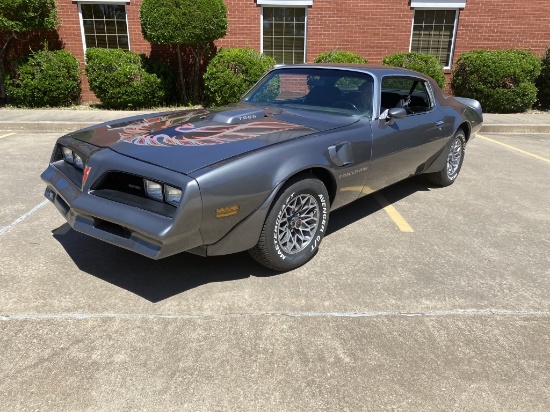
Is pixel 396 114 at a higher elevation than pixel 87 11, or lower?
lower

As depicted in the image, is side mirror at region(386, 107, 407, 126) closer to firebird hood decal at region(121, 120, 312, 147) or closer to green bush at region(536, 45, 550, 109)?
firebird hood decal at region(121, 120, 312, 147)

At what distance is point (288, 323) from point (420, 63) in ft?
31.9

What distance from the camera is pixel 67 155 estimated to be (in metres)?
3.53

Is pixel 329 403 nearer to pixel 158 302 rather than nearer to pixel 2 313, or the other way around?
pixel 158 302

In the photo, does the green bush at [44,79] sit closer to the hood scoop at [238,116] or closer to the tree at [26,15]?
the tree at [26,15]

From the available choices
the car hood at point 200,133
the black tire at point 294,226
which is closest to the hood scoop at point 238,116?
the car hood at point 200,133

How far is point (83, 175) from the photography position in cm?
306

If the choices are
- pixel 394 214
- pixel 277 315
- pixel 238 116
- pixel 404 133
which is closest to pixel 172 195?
pixel 277 315

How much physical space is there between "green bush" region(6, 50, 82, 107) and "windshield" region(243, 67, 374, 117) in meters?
7.79

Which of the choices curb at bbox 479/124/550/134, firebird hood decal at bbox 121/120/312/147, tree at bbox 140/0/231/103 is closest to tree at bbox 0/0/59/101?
tree at bbox 140/0/231/103

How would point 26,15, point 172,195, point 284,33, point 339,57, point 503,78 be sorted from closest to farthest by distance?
point 172,195, point 26,15, point 339,57, point 503,78, point 284,33

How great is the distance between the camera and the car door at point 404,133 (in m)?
3.96

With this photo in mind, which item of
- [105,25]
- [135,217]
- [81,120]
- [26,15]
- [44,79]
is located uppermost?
[26,15]

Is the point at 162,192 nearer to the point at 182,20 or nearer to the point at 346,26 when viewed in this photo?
the point at 182,20
